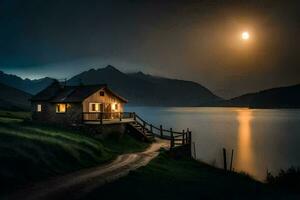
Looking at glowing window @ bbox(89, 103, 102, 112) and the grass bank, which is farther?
glowing window @ bbox(89, 103, 102, 112)

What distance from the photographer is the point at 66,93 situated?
45938 mm

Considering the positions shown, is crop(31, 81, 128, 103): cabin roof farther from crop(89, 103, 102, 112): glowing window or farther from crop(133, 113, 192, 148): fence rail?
crop(133, 113, 192, 148): fence rail

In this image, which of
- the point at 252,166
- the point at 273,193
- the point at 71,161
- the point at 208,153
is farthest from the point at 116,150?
the point at 208,153

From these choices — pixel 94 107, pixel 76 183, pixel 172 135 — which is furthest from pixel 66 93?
pixel 76 183

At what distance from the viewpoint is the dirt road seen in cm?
1505

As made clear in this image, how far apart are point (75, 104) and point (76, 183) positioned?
25347mm

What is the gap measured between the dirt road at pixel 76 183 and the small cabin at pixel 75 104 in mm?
17196

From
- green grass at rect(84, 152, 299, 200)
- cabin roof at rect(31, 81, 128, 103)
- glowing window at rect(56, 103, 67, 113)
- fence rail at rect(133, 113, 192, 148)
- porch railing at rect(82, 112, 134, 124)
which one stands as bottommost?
green grass at rect(84, 152, 299, 200)

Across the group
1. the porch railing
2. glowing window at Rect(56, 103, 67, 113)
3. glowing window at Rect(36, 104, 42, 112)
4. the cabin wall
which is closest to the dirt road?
the porch railing

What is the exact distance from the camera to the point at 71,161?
23500 millimetres

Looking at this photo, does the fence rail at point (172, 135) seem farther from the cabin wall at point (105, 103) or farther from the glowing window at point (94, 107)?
the glowing window at point (94, 107)

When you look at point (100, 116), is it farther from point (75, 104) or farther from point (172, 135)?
point (172, 135)

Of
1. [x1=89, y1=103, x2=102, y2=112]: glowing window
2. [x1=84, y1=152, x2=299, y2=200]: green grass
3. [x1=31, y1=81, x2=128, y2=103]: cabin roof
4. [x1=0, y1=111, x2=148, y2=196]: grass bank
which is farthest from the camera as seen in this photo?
[x1=89, y1=103, x2=102, y2=112]: glowing window

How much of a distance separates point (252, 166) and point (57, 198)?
44.1m
